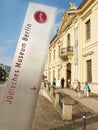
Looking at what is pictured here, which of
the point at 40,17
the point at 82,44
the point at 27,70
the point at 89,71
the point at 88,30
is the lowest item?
the point at 27,70

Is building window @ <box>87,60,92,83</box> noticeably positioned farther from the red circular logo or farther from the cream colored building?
the red circular logo

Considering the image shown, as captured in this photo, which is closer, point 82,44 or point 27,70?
point 27,70

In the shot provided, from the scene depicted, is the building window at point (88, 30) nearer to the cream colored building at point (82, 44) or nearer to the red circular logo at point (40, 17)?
the cream colored building at point (82, 44)

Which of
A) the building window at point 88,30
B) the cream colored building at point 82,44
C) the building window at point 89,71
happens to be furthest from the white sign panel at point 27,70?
the building window at point 88,30

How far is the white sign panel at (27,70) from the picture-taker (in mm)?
4266

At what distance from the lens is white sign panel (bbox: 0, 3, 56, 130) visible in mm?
4266

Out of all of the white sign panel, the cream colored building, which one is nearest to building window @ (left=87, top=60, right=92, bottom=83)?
the cream colored building

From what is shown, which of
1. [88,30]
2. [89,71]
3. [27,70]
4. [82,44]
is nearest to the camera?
[27,70]

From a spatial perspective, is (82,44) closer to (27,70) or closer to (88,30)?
(88,30)

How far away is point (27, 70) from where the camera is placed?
438cm

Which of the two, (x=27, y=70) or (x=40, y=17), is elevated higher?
(x=40, y=17)

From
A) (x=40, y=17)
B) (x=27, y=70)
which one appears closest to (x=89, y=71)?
(x=40, y=17)

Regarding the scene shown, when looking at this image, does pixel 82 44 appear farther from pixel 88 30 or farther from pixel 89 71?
pixel 89 71

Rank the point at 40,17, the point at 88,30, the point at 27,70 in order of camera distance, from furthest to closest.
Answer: the point at 88,30 → the point at 40,17 → the point at 27,70
